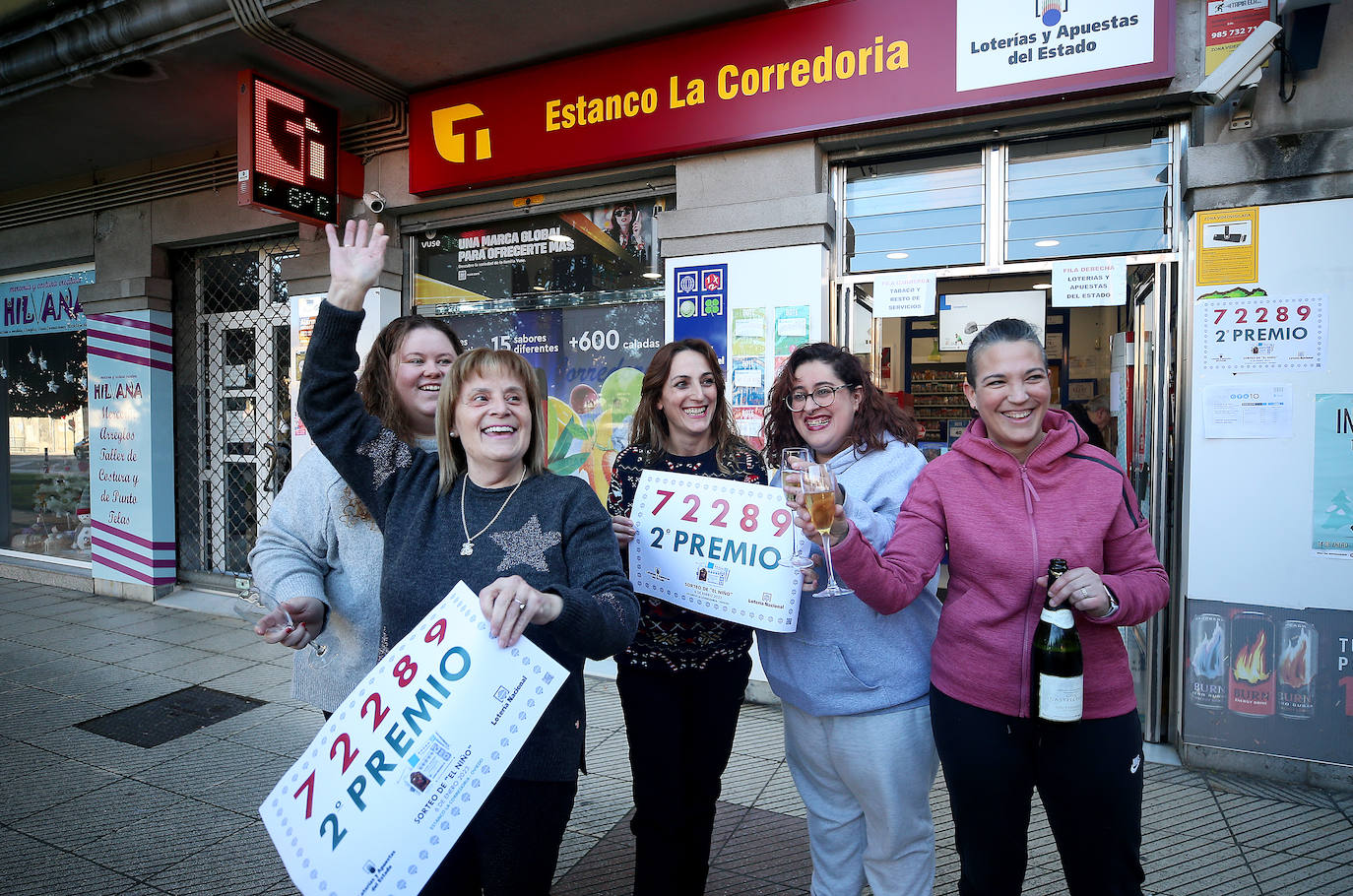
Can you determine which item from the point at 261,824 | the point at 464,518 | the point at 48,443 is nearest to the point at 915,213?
the point at 464,518

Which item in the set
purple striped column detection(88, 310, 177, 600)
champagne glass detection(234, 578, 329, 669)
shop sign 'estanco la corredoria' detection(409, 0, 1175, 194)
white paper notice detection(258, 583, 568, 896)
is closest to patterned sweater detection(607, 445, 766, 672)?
white paper notice detection(258, 583, 568, 896)

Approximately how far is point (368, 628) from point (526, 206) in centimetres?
435

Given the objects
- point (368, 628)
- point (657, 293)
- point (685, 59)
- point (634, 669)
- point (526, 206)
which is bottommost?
point (634, 669)

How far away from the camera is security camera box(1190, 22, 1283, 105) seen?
3.52 metres

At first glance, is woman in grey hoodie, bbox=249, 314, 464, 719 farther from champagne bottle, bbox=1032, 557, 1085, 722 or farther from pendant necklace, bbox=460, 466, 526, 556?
champagne bottle, bbox=1032, 557, 1085, 722

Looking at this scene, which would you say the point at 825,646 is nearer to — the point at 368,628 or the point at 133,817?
the point at 368,628

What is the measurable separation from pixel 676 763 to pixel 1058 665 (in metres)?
1.15

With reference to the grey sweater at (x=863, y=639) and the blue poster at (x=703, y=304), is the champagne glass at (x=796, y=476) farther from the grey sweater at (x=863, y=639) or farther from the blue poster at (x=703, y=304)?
the blue poster at (x=703, y=304)

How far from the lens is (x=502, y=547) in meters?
1.85

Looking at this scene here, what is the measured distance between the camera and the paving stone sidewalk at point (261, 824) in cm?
299

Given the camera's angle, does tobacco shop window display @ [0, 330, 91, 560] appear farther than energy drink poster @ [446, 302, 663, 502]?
Yes

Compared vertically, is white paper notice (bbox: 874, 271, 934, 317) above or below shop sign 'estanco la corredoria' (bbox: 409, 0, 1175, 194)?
below

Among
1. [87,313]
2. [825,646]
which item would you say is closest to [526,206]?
[825,646]

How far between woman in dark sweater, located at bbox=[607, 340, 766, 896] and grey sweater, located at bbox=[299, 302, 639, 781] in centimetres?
47
